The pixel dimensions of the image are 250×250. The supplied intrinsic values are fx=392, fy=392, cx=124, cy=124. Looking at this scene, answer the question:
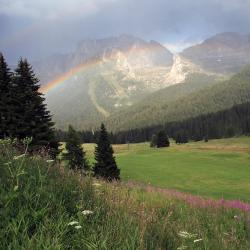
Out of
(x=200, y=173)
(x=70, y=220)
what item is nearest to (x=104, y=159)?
(x=200, y=173)

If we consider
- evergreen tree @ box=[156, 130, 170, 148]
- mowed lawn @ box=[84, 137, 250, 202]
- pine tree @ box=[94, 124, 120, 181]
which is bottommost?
mowed lawn @ box=[84, 137, 250, 202]

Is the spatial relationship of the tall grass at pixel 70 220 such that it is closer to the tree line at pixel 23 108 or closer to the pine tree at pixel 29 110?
the tree line at pixel 23 108

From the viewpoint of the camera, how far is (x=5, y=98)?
33812 mm

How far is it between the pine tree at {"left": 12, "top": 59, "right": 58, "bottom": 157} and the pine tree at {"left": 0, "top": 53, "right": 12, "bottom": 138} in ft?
1.75

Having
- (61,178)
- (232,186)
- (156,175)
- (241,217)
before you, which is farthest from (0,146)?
(156,175)

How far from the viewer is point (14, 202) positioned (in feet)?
17.6

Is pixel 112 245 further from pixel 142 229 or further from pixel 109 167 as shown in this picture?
pixel 109 167

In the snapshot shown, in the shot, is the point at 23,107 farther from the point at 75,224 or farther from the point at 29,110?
the point at 75,224

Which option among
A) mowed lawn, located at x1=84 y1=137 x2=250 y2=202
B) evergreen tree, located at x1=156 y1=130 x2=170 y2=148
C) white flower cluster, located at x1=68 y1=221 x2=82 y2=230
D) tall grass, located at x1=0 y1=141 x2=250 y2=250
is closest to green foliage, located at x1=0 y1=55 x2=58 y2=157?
mowed lawn, located at x1=84 y1=137 x2=250 y2=202

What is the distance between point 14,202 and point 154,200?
518cm

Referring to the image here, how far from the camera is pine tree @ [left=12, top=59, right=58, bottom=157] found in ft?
110

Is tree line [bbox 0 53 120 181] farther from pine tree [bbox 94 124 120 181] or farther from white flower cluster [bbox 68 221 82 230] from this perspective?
white flower cluster [bbox 68 221 82 230]

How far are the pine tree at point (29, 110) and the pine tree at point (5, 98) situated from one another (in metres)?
0.53

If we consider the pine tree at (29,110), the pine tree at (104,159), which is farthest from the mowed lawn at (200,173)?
the pine tree at (29,110)
